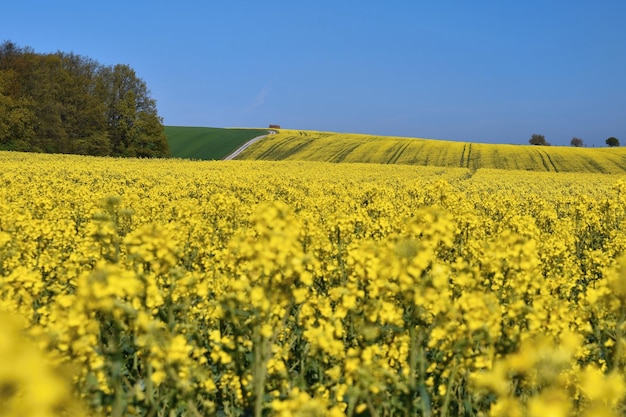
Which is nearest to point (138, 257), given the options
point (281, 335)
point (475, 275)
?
point (281, 335)

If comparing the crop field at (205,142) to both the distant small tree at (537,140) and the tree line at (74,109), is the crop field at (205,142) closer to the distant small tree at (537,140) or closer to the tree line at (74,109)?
the tree line at (74,109)

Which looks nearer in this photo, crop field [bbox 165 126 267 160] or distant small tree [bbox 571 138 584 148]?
crop field [bbox 165 126 267 160]

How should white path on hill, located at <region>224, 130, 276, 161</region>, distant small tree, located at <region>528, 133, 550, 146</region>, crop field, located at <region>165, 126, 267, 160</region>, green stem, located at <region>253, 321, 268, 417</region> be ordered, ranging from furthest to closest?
distant small tree, located at <region>528, 133, 550, 146</region> < crop field, located at <region>165, 126, 267, 160</region> < white path on hill, located at <region>224, 130, 276, 161</region> < green stem, located at <region>253, 321, 268, 417</region>

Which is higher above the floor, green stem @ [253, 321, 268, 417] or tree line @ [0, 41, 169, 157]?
tree line @ [0, 41, 169, 157]

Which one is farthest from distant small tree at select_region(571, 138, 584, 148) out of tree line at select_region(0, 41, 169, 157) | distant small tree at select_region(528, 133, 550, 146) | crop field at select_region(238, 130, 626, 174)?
tree line at select_region(0, 41, 169, 157)

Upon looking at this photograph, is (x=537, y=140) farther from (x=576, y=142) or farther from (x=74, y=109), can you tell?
(x=74, y=109)

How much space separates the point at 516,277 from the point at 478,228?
28.1 feet

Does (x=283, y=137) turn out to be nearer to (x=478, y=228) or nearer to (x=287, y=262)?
(x=478, y=228)

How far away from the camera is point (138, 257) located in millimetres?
4469

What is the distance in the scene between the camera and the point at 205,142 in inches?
3472

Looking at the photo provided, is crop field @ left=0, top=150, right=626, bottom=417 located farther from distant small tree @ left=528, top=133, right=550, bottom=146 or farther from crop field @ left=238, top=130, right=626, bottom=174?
distant small tree @ left=528, top=133, right=550, bottom=146

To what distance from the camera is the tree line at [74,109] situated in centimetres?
6103

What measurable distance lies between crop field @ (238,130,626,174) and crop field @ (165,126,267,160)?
5029 millimetres

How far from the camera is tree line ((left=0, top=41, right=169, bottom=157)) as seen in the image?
200 feet
